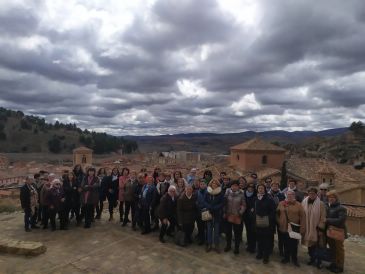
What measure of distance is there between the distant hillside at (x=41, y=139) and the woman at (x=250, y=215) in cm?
9587

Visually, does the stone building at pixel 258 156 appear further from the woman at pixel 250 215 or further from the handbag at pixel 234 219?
the handbag at pixel 234 219

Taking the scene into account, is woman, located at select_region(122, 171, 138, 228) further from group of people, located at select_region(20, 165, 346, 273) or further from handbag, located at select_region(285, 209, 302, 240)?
handbag, located at select_region(285, 209, 302, 240)

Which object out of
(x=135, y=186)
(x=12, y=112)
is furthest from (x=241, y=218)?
(x=12, y=112)

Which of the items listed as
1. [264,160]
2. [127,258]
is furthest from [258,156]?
[127,258]

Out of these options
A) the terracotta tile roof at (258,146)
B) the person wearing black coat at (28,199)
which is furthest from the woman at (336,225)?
the terracotta tile roof at (258,146)

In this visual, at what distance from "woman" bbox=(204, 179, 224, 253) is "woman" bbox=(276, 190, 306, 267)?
1.20m

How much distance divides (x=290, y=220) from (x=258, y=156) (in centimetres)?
3055

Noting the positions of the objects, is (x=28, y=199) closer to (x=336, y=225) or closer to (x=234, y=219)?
(x=234, y=219)

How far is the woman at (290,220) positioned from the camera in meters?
6.18

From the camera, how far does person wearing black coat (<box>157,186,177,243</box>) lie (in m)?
7.17

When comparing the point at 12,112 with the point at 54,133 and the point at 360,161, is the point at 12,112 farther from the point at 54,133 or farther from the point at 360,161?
the point at 360,161

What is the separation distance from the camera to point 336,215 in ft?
19.7

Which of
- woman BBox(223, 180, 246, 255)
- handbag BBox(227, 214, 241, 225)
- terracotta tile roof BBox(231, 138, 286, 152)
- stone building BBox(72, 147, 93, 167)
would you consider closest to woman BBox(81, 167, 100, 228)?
woman BBox(223, 180, 246, 255)

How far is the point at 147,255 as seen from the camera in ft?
21.1
